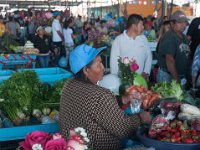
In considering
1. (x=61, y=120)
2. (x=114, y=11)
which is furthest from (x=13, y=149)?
(x=114, y=11)

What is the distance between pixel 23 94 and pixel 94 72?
1873 mm

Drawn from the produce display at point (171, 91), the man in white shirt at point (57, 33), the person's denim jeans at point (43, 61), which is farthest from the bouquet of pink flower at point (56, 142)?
the man in white shirt at point (57, 33)

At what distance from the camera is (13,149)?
3.62 m

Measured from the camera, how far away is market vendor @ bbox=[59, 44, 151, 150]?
7.06ft

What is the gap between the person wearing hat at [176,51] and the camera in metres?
4.16

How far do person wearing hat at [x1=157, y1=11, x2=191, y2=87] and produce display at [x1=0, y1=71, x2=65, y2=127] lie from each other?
1.36 metres

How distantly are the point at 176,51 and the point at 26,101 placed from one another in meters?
1.88

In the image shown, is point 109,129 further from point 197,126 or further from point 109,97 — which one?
point 197,126

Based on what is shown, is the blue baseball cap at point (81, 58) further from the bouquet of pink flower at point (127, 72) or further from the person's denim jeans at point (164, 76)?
the person's denim jeans at point (164, 76)

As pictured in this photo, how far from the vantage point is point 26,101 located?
401 centimetres

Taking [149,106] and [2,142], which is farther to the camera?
[2,142]

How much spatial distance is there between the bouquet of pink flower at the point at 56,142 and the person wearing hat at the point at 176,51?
252 cm

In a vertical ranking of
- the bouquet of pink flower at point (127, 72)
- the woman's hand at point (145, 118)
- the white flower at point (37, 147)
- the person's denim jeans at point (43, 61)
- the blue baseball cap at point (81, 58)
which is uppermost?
the blue baseball cap at point (81, 58)

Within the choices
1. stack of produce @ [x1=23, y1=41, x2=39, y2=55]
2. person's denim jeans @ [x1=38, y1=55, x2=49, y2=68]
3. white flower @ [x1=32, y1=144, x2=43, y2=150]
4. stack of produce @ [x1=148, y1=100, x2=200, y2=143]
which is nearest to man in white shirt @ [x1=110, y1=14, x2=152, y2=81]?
stack of produce @ [x1=148, y1=100, x2=200, y2=143]
